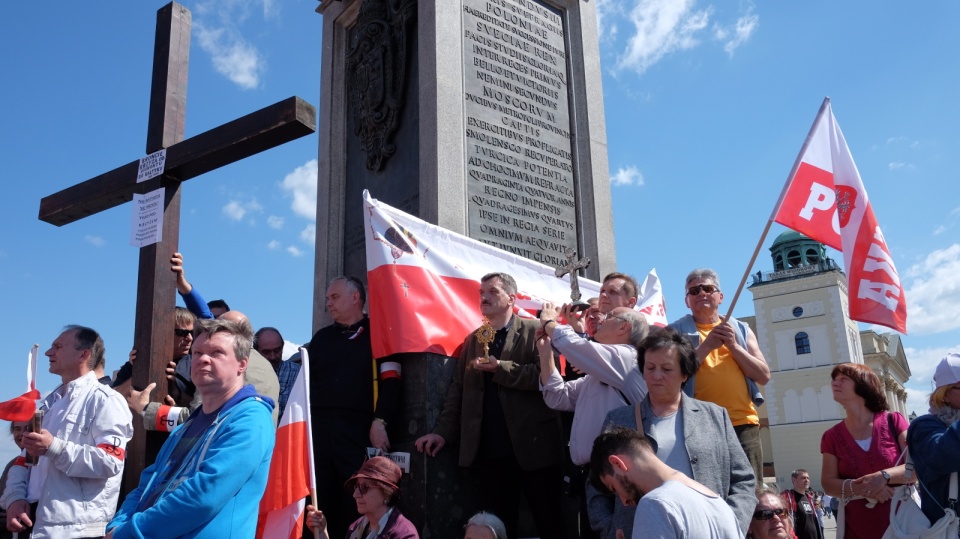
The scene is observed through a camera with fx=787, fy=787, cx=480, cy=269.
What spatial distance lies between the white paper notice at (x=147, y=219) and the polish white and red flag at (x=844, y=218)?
4.07m

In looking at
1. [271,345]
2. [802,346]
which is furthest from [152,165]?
[802,346]

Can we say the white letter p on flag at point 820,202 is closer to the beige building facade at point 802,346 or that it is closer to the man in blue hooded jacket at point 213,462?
the man in blue hooded jacket at point 213,462

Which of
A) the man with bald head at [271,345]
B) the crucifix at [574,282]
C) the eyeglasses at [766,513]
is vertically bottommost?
the eyeglasses at [766,513]

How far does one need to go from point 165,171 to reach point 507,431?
2916mm

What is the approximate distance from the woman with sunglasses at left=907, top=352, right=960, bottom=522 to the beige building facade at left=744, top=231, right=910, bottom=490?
55.5 m

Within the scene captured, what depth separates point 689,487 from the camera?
2859 millimetres

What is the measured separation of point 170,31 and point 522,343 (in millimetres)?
3454

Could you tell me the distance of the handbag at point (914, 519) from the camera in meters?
3.74

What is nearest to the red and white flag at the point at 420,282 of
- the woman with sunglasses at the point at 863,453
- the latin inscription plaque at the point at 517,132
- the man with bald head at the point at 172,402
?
the latin inscription plaque at the point at 517,132

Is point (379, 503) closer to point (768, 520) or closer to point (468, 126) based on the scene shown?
point (768, 520)

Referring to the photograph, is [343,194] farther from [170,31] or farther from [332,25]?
[170,31]

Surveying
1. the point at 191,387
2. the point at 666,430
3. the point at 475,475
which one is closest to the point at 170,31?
the point at 191,387

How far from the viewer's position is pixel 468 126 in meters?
6.95

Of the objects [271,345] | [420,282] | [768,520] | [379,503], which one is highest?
[420,282]
